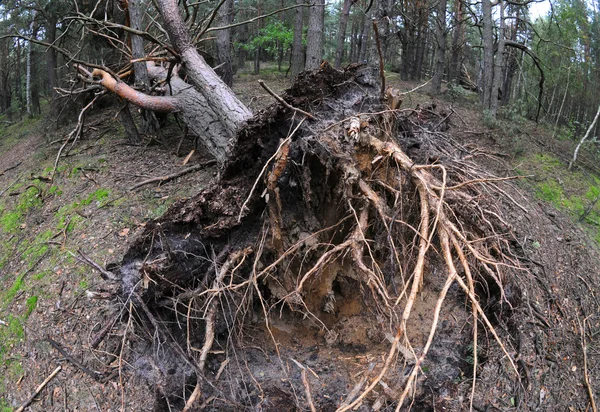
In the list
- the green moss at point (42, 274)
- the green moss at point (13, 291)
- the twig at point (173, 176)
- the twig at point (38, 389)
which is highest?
the twig at point (173, 176)

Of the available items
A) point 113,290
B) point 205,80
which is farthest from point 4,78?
point 113,290

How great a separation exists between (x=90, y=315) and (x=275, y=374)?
2082 mm

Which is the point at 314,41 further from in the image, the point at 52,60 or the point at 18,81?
the point at 18,81

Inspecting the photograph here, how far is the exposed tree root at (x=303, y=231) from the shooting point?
122 inches

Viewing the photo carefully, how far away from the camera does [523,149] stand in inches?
300

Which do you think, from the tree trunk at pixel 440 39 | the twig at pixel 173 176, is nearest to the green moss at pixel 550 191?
the tree trunk at pixel 440 39

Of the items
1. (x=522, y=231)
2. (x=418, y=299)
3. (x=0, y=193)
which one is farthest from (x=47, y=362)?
(x=522, y=231)

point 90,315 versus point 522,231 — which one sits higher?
point 522,231

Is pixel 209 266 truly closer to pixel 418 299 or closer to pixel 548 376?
pixel 418 299

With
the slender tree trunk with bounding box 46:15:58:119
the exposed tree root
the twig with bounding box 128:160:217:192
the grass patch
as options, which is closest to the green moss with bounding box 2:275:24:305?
the twig with bounding box 128:160:217:192

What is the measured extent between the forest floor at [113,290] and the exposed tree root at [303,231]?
26 centimetres

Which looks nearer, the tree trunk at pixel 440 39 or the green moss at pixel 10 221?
the green moss at pixel 10 221

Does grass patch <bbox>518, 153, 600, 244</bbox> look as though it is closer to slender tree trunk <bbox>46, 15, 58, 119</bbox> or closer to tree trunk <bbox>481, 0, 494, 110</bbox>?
tree trunk <bbox>481, 0, 494, 110</bbox>

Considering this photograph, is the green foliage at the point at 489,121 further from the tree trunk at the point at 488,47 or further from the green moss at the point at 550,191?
the green moss at the point at 550,191
